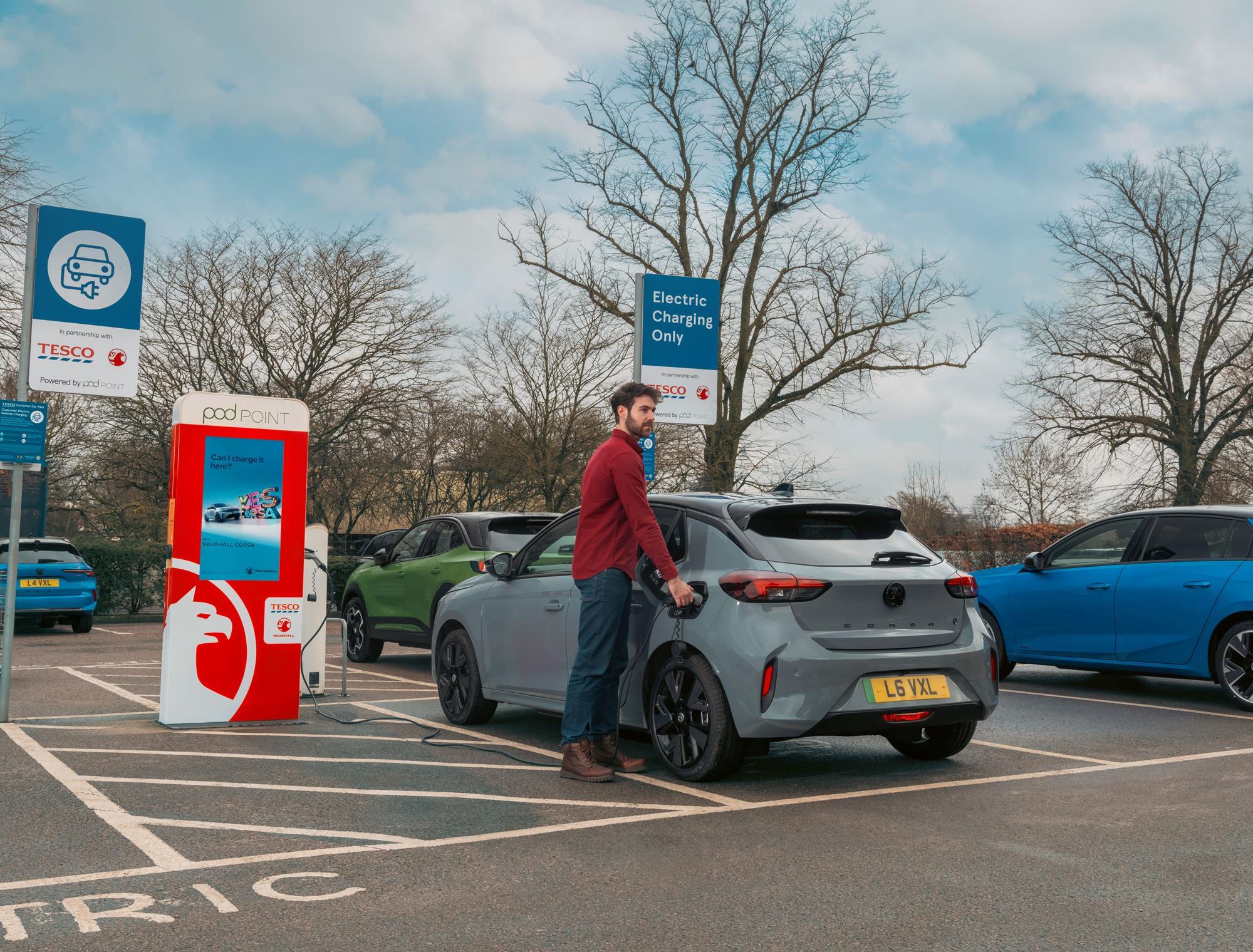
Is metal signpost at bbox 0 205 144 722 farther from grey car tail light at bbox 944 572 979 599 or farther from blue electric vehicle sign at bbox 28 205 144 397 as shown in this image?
grey car tail light at bbox 944 572 979 599

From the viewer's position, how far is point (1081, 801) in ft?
20.1

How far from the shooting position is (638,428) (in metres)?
6.76

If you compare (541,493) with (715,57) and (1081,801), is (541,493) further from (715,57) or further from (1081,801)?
(1081,801)

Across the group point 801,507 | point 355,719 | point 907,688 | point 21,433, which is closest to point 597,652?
point 801,507

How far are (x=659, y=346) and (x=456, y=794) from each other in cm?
794

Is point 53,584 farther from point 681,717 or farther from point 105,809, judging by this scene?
point 681,717

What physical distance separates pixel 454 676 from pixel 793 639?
335 cm

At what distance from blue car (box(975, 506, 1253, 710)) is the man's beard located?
548 centimetres

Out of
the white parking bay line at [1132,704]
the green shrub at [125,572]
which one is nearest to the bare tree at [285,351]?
the green shrub at [125,572]

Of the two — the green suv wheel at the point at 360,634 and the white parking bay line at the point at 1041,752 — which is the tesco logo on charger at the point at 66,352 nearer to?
the green suv wheel at the point at 360,634

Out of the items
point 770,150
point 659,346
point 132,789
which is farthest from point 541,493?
point 132,789

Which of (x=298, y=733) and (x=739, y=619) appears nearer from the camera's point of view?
(x=739, y=619)

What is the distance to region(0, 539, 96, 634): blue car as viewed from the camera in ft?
60.5

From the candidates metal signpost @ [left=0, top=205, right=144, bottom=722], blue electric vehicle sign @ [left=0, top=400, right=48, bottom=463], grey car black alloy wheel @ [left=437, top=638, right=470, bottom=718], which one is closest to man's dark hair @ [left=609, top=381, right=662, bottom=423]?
grey car black alloy wheel @ [left=437, top=638, right=470, bottom=718]
